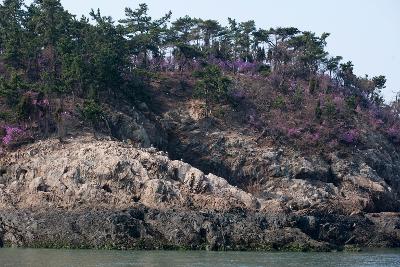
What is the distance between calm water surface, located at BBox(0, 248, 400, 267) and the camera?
43906mm

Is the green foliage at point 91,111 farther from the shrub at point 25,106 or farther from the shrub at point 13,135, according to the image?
the shrub at point 13,135

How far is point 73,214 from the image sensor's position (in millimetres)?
53219

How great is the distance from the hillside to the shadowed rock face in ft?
0.33

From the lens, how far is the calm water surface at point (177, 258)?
43.9m

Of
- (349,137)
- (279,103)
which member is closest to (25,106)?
(279,103)

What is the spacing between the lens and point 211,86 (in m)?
71.0

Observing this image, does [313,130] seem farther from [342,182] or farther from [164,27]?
[164,27]

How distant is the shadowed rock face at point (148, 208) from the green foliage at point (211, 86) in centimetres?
1135

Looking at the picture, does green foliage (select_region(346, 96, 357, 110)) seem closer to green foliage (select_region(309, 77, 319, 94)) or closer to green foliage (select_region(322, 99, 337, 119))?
green foliage (select_region(322, 99, 337, 119))

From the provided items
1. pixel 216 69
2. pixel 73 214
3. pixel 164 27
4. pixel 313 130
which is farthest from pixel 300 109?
pixel 73 214

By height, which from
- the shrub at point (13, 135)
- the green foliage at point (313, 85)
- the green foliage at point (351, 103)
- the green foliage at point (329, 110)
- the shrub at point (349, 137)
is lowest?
the shrub at point (13, 135)

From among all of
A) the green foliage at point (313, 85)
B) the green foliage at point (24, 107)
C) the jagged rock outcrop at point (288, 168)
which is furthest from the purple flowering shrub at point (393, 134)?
the green foliage at point (24, 107)

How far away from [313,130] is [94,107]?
2116cm

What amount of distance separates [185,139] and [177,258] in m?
23.3
